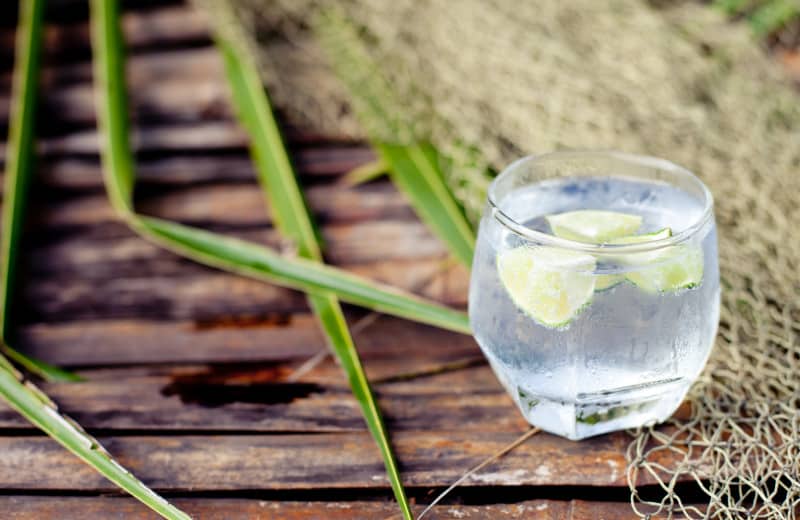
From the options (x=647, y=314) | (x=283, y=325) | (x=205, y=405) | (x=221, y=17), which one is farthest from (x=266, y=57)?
Answer: (x=647, y=314)

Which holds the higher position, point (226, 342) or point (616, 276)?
point (616, 276)

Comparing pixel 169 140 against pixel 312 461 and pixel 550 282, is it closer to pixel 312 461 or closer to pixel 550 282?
pixel 312 461

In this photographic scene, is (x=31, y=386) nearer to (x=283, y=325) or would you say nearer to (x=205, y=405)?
(x=205, y=405)

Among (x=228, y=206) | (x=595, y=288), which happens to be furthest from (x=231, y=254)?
(x=595, y=288)

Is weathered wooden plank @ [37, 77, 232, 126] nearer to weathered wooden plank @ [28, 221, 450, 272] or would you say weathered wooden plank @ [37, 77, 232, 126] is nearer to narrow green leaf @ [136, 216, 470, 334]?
weathered wooden plank @ [28, 221, 450, 272]

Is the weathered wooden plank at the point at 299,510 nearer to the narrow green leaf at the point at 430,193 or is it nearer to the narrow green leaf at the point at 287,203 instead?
the narrow green leaf at the point at 287,203

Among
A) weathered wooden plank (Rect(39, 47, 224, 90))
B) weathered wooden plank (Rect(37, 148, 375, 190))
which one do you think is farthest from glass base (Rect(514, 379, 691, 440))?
weathered wooden plank (Rect(39, 47, 224, 90))
